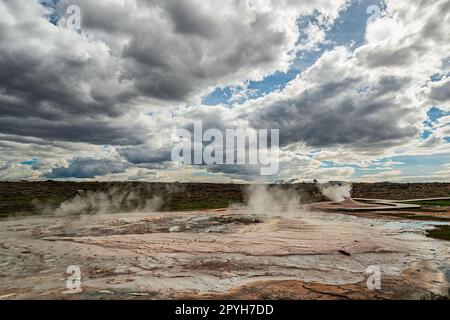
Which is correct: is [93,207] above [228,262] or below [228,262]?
above

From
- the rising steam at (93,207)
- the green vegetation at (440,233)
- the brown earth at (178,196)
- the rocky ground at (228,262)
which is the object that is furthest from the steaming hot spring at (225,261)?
the brown earth at (178,196)

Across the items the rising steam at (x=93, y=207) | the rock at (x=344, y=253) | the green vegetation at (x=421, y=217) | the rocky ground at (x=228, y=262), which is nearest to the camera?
the rocky ground at (x=228, y=262)

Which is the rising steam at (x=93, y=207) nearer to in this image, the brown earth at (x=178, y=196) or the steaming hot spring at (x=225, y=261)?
the brown earth at (x=178, y=196)

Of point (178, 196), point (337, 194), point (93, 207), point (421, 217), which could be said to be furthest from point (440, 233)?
point (178, 196)

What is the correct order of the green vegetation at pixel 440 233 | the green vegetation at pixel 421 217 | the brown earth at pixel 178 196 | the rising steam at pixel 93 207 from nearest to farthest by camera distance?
the green vegetation at pixel 440 233 < the green vegetation at pixel 421 217 < the rising steam at pixel 93 207 < the brown earth at pixel 178 196

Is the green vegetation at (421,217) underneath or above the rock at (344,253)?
above

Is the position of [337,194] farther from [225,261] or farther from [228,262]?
[228,262]

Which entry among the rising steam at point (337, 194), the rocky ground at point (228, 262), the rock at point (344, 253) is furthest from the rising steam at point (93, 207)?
the rock at point (344, 253)

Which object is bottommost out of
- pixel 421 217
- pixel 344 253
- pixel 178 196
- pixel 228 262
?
pixel 228 262

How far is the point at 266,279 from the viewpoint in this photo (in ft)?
45.9

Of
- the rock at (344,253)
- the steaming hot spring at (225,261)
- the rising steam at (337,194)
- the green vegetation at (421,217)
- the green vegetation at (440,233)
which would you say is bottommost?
the steaming hot spring at (225,261)

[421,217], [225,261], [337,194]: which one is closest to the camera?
[225,261]

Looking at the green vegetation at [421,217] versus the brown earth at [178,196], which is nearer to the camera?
the green vegetation at [421,217]
